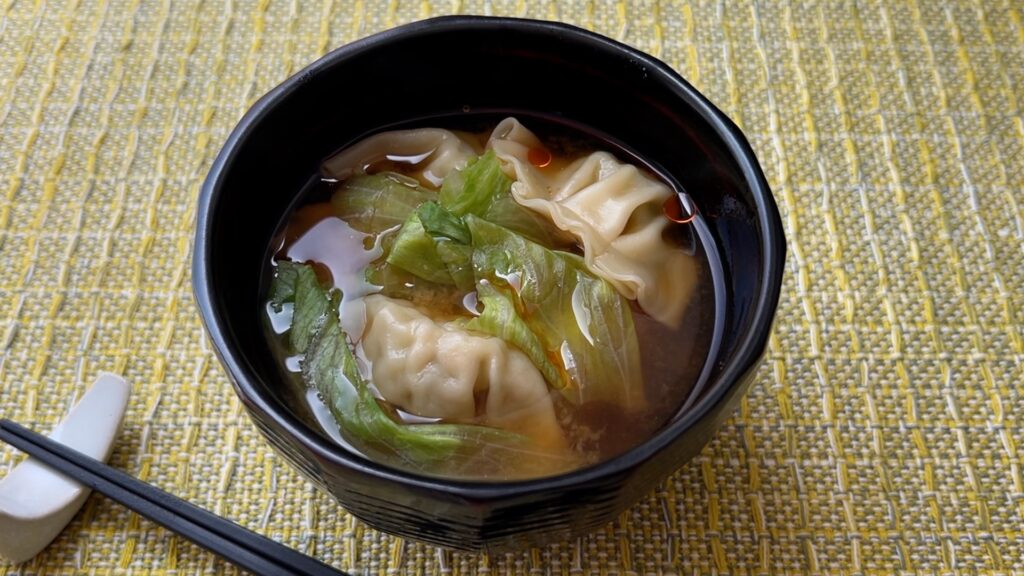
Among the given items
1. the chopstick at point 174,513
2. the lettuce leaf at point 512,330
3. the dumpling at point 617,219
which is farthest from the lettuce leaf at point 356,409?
the dumpling at point 617,219

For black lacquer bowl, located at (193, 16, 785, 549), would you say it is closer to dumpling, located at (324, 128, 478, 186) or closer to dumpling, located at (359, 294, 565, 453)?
dumpling, located at (324, 128, 478, 186)

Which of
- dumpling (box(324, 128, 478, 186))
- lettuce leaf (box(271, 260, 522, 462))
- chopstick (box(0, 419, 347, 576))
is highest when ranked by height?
dumpling (box(324, 128, 478, 186))

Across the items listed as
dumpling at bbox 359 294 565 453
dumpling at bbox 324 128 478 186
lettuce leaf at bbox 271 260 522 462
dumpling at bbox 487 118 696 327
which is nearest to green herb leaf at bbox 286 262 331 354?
lettuce leaf at bbox 271 260 522 462

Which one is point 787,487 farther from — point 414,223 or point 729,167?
point 414,223

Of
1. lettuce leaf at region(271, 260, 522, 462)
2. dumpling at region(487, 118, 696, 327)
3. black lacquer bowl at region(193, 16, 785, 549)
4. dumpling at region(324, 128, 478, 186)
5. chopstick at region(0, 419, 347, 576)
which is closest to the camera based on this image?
black lacquer bowl at region(193, 16, 785, 549)

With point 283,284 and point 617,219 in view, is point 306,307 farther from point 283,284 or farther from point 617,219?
point 617,219

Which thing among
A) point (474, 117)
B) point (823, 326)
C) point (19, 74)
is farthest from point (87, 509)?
point (823, 326)

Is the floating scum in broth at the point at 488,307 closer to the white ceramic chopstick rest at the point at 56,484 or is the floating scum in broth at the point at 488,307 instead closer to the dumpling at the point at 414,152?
the dumpling at the point at 414,152
